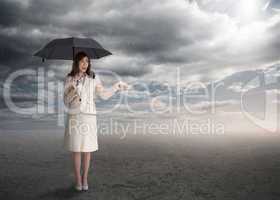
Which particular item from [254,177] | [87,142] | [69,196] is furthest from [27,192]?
[254,177]

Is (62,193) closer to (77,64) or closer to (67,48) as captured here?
(77,64)

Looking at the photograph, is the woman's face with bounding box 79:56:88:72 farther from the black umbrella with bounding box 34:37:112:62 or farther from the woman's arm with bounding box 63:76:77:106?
the black umbrella with bounding box 34:37:112:62

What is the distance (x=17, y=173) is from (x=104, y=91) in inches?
145

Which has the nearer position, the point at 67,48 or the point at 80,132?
the point at 80,132

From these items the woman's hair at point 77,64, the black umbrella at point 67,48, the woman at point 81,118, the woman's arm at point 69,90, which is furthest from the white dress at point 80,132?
the black umbrella at point 67,48

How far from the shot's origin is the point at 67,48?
5961 millimetres

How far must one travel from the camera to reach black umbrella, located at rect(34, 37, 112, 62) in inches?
217

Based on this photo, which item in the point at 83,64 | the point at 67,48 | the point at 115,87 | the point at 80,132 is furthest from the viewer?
the point at 67,48

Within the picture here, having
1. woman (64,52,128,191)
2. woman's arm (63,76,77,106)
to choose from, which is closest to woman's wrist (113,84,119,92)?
woman (64,52,128,191)

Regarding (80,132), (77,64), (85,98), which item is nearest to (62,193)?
(80,132)

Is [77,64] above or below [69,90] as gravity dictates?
above

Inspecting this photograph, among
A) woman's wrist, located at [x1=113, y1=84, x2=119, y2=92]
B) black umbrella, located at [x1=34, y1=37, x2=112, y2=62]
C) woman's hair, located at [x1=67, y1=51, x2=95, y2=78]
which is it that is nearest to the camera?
woman's hair, located at [x1=67, y1=51, x2=95, y2=78]

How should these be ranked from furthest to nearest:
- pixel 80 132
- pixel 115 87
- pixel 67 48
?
pixel 67 48, pixel 115 87, pixel 80 132

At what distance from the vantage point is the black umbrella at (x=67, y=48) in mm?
5512
